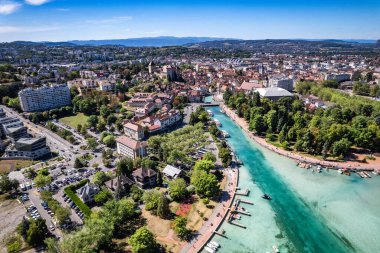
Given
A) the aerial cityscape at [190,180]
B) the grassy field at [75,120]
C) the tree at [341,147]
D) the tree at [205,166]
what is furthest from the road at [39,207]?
the tree at [341,147]

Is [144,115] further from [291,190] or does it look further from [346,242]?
[346,242]

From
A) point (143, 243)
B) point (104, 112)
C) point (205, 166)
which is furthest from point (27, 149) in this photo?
point (143, 243)

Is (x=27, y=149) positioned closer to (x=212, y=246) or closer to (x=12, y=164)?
(x=12, y=164)

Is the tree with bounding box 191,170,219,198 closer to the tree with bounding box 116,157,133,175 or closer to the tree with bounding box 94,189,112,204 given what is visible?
the tree with bounding box 116,157,133,175

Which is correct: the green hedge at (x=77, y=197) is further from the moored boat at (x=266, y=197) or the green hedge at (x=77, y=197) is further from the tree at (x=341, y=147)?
the tree at (x=341, y=147)

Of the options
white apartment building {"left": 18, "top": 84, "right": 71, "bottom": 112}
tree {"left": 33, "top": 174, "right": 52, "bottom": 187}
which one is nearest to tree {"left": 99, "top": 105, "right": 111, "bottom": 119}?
white apartment building {"left": 18, "top": 84, "right": 71, "bottom": 112}

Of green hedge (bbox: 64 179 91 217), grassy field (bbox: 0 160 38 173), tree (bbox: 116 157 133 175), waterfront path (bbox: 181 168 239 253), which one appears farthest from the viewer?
grassy field (bbox: 0 160 38 173)
